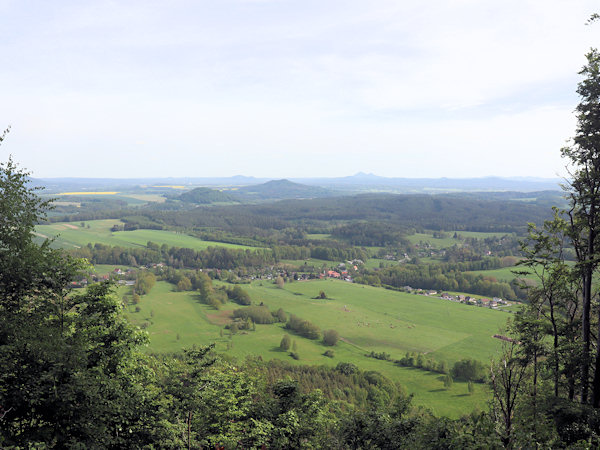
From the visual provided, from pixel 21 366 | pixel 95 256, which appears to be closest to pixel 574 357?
pixel 21 366

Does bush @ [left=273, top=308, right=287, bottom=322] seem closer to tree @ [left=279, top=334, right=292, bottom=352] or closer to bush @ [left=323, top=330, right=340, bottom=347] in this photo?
bush @ [left=323, top=330, right=340, bottom=347]

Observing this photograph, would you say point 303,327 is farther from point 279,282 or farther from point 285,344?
point 279,282

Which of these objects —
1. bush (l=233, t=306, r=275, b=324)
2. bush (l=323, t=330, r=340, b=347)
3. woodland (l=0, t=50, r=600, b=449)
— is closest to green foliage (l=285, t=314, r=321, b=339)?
bush (l=323, t=330, r=340, b=347)

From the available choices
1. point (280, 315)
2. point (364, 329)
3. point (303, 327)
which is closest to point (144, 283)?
point (280, 315)

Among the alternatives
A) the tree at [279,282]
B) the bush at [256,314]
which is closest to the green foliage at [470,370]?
the bush at [256,314]

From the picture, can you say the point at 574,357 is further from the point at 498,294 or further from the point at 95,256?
the point at 95,256

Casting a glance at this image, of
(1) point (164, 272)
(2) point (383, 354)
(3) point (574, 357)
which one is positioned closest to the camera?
(3) point (574, 357)
